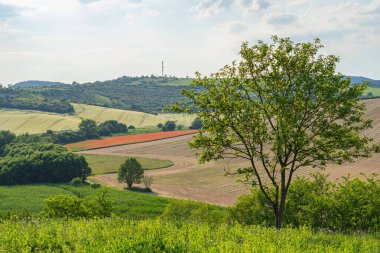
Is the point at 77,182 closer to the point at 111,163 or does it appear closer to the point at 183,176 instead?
the point at 111,163

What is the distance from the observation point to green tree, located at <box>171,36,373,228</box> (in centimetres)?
2428

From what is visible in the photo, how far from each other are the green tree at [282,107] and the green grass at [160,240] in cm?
696

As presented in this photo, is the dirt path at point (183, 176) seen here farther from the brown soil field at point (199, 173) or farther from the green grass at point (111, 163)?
the green grass at point (111, 163)

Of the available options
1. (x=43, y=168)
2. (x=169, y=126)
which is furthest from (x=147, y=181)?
(x=169, y=126)

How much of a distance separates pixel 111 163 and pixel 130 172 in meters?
27.4

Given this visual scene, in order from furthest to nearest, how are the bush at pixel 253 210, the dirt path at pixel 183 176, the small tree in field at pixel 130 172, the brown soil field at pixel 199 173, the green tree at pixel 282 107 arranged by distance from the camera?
the small tree in field at pixel 130 172 < the brown soil field at pixel 199 173 < the dirt path at pixel 183 176 < the bush at pixel 253 210 < the green tree at pixel 282 107

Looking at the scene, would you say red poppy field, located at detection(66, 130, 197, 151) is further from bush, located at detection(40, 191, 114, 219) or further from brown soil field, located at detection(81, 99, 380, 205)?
bush, located at detection(40, 191, 114, 219)

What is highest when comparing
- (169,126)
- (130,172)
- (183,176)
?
(169,126)

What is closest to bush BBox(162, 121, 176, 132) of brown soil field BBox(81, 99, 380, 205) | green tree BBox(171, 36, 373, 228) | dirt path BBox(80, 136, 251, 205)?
dirt path BBox(80, 136, 251, 205)

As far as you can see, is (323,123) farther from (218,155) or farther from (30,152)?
(30,152)

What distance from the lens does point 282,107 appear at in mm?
24344

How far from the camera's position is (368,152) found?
81.9 ft

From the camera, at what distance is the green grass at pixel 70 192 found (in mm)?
71588

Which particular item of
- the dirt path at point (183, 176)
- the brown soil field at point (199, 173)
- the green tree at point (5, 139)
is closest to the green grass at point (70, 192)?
the dirt path at point (183, 176)
